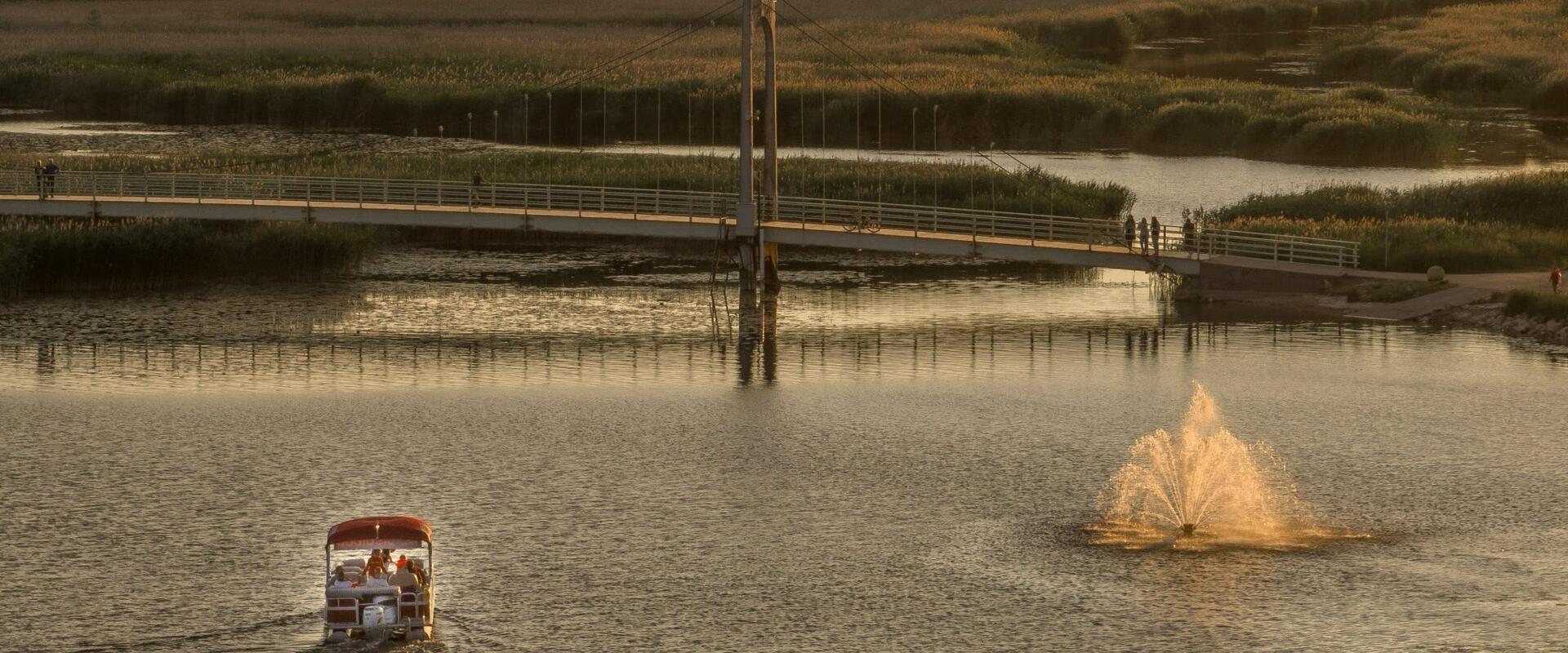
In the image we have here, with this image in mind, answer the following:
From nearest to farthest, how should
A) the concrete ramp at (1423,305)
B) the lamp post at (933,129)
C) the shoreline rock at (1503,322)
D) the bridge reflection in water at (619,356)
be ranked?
the bridge reflection in water at (619,356)
the shoreline rock at (1503,322)
the concrete ramp at (1423,305)
the lamp post at (933,129)

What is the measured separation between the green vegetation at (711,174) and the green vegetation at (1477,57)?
44.7m

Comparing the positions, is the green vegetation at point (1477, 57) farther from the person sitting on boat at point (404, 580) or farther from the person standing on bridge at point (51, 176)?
the person sitting on boat at point (404, 580)

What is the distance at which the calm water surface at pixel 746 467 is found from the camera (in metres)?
34.2

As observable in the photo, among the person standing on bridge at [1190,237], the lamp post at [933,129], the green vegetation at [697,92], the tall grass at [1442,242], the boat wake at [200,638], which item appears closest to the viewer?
the boat wake at [200,638]

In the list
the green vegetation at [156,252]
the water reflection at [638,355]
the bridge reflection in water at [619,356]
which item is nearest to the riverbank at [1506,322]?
A: the water reflection at [638,355]

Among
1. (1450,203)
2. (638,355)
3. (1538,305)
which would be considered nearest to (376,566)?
(638,355)

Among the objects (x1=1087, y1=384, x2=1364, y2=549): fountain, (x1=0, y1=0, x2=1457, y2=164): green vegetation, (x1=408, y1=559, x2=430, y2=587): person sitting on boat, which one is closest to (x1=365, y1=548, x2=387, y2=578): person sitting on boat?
(x1=408, y1=559, x2=430, y2=587): person sitting on boat

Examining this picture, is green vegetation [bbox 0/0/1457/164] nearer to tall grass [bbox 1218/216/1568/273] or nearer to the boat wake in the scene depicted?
tall grass [bbox 1218/216/1568/273]

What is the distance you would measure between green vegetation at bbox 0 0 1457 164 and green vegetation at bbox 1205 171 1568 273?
22699 millimetres

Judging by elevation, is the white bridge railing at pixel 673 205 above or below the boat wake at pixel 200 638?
above

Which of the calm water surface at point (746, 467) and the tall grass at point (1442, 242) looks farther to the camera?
the tall grass at point (1442, 242)

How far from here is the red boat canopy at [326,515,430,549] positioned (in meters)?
34.2

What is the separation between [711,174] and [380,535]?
54.3 meters

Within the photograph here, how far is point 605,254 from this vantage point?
81.4m
